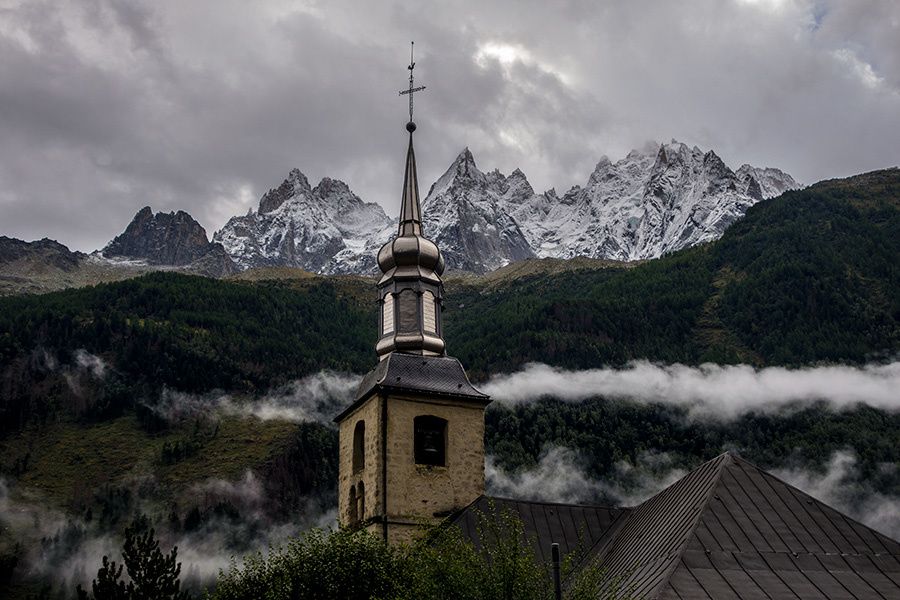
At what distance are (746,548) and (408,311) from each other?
17.0 meters

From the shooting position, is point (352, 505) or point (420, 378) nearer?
point (420, 378)

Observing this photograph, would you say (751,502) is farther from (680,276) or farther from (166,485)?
(680,276)

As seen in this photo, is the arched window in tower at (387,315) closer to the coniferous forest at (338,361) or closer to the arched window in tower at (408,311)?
the arched window in tower at (408,311)

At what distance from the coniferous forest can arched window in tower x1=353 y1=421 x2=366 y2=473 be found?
59682 millimetres

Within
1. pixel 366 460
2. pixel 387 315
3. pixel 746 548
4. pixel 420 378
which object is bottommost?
pixel 746 548

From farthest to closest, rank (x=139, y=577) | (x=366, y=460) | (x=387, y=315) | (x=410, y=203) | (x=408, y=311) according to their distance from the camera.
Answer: (x=410, y=203)
(x=387, y=315)
(x=408, y=311)
(x=366, y=460)
(x=139, y=577)

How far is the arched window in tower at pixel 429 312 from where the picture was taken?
1548 inches

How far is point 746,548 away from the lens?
85.4 feet

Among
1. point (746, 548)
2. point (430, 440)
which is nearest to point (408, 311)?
point (430, 440)

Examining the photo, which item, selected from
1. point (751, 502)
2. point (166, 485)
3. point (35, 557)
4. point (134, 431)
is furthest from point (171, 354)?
point (751, 502)

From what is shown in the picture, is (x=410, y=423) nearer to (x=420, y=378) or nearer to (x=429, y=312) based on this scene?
(x=420, y=378)

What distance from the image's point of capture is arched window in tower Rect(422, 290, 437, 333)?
39.3m

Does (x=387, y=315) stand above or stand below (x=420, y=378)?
above

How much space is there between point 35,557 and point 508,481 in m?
53.5
